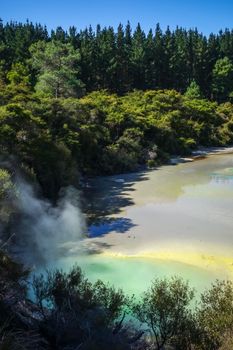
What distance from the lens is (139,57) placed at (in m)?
70.3

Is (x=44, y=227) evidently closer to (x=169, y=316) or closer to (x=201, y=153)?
(x=169, y=316)

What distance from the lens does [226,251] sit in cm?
1750

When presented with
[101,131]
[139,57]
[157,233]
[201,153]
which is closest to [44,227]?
[157,233]

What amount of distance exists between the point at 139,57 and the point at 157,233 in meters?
55.0

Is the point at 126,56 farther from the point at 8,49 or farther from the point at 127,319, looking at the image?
the point at 127,319

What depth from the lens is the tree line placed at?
64938mm

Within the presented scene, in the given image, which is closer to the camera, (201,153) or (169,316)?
(169,316)

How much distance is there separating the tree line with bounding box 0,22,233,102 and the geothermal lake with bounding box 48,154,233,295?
3201 centimetres

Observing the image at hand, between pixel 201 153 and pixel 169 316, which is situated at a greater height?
pixel 201 153

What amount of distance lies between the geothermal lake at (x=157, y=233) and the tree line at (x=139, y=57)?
32.0 m

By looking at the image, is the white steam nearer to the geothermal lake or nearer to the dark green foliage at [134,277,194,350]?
the geothermal lake

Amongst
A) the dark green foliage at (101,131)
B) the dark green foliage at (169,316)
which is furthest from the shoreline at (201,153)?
the dark green foliage at (169,316)

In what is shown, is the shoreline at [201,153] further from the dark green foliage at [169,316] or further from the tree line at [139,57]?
the dark green foliage at [169,316]

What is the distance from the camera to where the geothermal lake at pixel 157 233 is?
1560 centimetres
